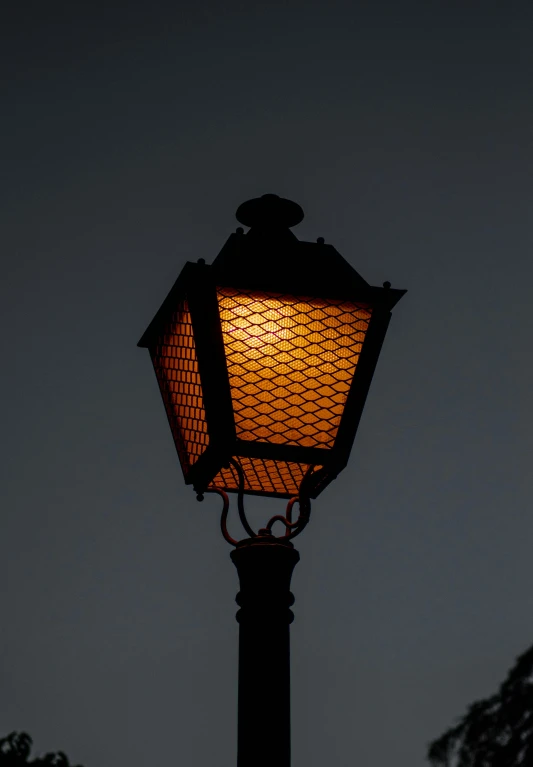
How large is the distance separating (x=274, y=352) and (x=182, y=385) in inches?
12.4

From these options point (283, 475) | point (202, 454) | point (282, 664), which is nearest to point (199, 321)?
point (202, 454)

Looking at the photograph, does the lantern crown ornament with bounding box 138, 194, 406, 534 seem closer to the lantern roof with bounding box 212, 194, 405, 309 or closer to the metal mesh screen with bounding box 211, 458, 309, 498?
the lantern roof with bounding box 212, 194, 405, 309

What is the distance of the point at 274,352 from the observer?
3.25 metres

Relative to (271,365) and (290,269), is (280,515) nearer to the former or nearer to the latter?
(271,365)

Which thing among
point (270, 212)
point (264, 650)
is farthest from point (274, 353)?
point (264, 650)

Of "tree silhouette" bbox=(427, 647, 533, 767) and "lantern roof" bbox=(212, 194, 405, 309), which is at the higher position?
"tree silhouette" bbox=(427, 647, 533, 767)

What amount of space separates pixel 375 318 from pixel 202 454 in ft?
2.06

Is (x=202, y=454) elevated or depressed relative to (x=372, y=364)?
depressed

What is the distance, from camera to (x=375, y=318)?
10.8 feet

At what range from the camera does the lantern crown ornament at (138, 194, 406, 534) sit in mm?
3176

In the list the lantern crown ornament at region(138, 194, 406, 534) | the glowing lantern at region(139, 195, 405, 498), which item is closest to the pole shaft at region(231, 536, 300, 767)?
the lantern crown ornament at region(138, 194, 406, 534)

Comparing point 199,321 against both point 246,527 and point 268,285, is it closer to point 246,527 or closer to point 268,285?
point 268,285

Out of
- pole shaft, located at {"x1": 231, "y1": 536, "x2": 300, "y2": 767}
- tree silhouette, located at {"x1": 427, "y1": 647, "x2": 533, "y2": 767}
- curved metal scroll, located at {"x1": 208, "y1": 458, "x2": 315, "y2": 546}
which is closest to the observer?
pole shaft, located at {"x1": 231, "y1": 536, "x2": 300, "y2": 767}

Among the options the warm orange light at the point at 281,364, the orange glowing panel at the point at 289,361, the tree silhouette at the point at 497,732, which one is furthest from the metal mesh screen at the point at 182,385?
the tree silhouette at the point at 497,732
